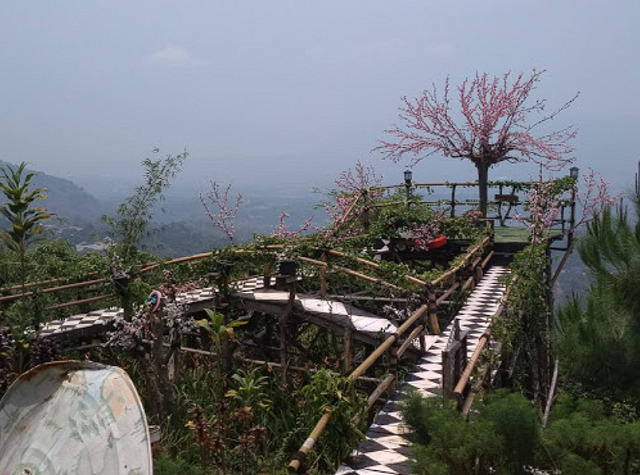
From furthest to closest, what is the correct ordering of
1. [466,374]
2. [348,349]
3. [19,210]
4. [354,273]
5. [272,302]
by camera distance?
→ [354,273]
[272,302]
[348,349]
[19,210]
[466,374]

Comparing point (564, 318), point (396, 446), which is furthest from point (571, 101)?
point (396, 446)

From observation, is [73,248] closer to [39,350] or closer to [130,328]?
[39,350]

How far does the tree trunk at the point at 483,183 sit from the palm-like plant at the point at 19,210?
46.4 feet

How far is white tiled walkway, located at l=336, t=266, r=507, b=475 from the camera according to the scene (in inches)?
265

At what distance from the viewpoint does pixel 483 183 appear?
69.1 feet

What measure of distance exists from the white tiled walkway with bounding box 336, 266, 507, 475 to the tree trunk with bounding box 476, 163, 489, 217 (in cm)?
800

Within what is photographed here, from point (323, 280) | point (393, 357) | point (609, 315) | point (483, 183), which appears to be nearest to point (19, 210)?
point (323, 280)

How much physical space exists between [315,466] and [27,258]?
8.91 metres

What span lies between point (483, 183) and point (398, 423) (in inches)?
565

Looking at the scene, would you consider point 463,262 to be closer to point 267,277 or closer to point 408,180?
point 267,277

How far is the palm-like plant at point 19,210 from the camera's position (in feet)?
31.1

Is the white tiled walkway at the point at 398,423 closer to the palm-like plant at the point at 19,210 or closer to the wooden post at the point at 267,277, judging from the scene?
the wooden post at the point at 267,277

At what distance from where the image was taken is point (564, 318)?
30.2 feet

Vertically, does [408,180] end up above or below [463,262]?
above
